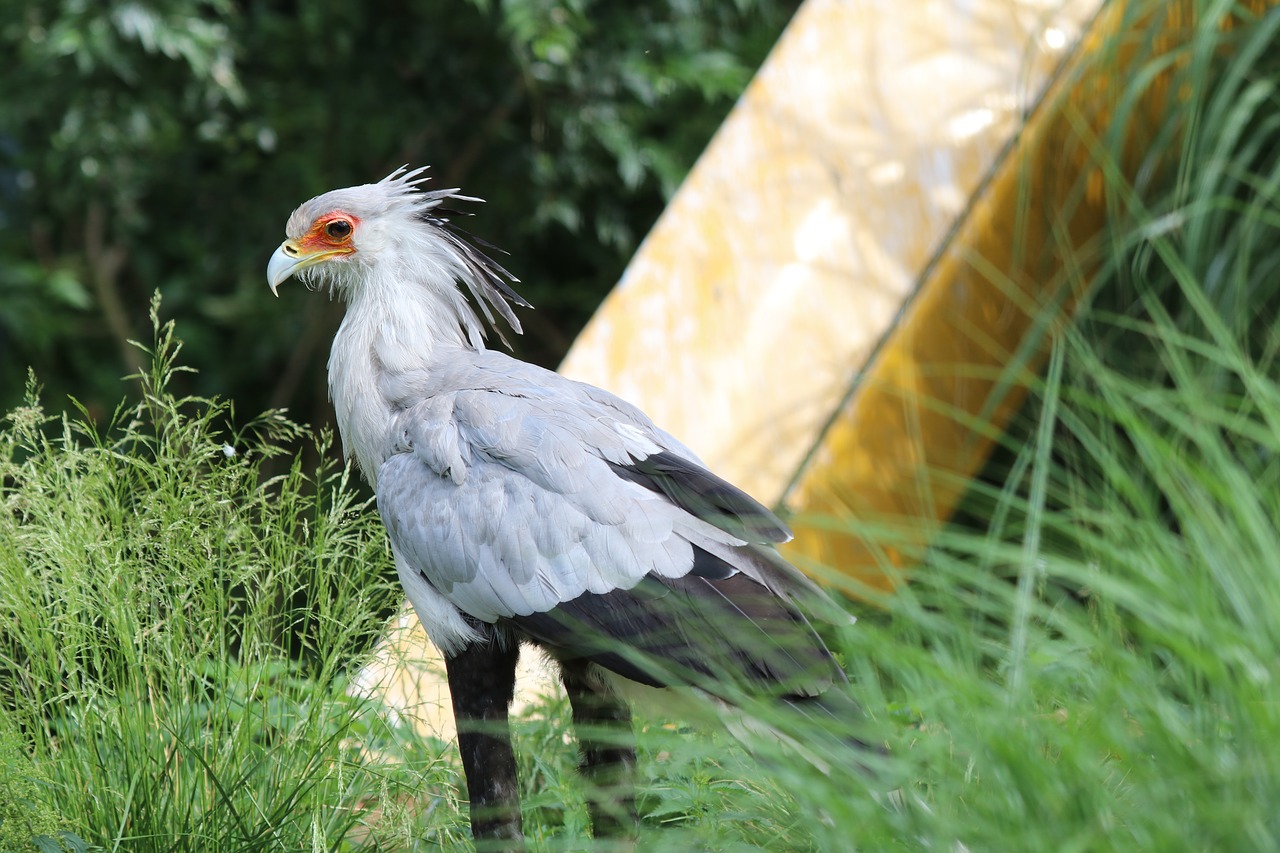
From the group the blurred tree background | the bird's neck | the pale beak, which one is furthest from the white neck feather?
the blurred tree background

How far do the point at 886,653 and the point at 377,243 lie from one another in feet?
6.35

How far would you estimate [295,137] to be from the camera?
6391mm

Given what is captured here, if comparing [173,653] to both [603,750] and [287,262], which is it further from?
[287,262]

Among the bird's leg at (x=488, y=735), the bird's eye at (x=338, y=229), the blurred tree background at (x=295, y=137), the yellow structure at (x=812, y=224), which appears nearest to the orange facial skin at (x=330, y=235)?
the bird's eye at (x=338, y=229)

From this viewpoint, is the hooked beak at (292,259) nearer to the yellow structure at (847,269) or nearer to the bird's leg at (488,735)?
the yellow structure at (847,269)

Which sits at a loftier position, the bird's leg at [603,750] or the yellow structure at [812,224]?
the yellow structure at [812,224]

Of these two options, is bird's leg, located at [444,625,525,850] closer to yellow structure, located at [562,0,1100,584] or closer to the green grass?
the green grass

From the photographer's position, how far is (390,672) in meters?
3.28

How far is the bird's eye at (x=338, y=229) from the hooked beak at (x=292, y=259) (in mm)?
32

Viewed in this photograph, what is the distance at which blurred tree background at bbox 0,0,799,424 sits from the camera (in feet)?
18.1

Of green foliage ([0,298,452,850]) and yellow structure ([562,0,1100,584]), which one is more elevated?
yellow structure ([562,0,1100,584])

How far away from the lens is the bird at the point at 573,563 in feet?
8.14

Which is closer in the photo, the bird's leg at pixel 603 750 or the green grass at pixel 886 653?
the green grass at pixel 886 653

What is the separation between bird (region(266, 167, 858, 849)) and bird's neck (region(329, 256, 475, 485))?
16 mm
